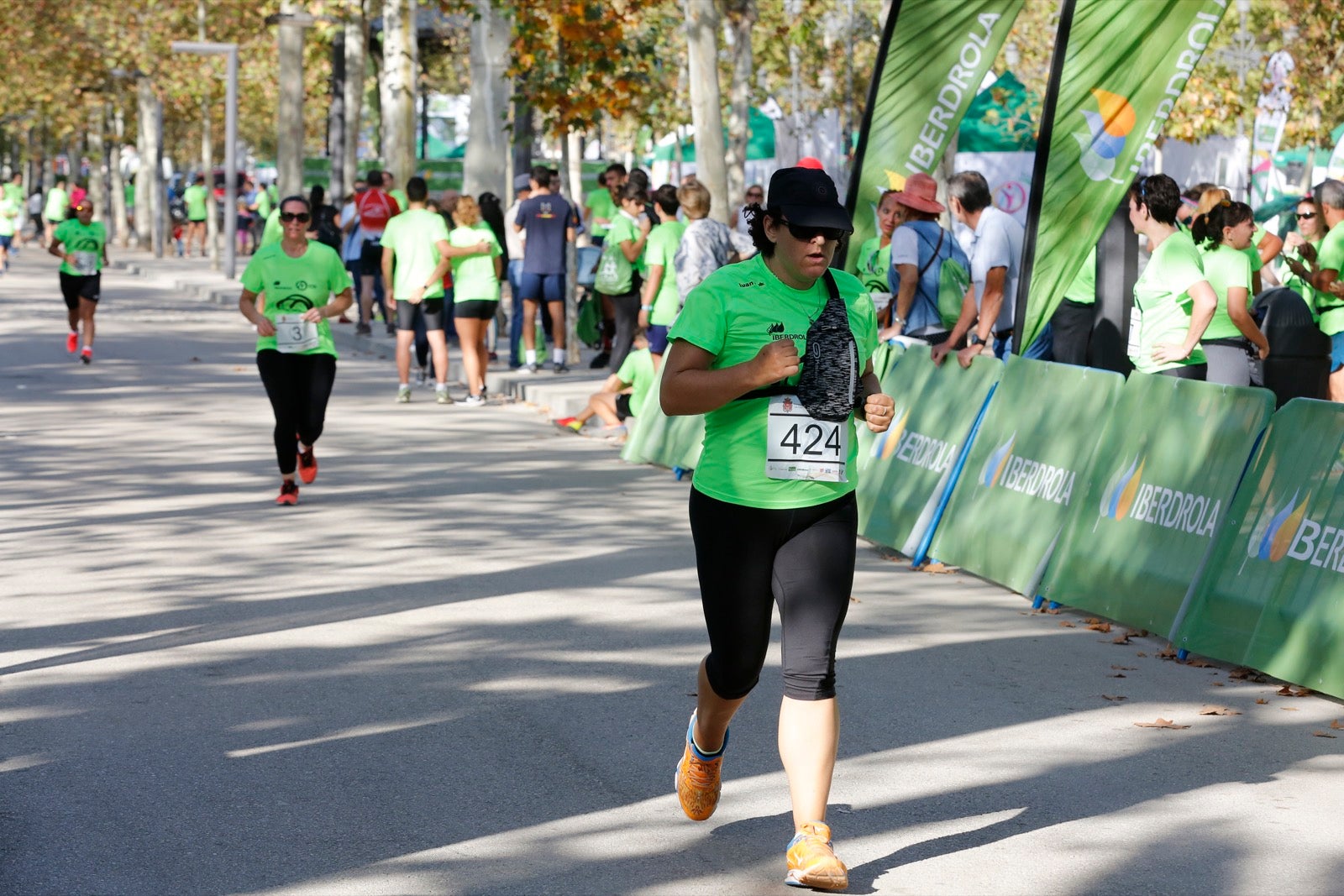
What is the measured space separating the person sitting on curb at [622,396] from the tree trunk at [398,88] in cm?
1132

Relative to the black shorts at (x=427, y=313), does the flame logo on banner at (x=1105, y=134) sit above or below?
above

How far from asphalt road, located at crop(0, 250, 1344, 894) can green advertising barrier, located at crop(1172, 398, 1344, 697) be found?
0.53 ft

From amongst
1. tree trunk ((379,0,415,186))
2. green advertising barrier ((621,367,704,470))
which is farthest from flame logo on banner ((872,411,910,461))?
tree trunk ((379,0,415,186))

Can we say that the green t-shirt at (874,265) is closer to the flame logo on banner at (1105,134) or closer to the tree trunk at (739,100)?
the flame logo on banner at (1105,134)

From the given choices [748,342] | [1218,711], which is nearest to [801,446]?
[748,342]

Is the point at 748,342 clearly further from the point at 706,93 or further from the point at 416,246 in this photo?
the point at 706,93

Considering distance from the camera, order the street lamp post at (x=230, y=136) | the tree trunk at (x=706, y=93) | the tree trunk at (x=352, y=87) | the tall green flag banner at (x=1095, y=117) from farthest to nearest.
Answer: the street lamp post at (x=230, y=136) → the tree trunk at (x=352, y=87) → the tree trunk at (x=706, y=93) → the tall green flag banner at (x=1095, y=117)

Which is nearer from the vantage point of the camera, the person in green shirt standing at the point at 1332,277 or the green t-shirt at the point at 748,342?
the green t-shirt at the point at 748,342

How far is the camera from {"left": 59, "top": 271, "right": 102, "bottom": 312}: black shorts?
20.8 meters

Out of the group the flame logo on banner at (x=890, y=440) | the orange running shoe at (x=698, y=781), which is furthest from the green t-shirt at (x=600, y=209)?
the orange running shoe at (x=698, y=781)

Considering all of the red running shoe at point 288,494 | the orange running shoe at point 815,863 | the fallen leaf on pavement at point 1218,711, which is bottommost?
the red running shoe at point 288,494

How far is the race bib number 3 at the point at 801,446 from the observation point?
198 inches

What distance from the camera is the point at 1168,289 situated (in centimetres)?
1025

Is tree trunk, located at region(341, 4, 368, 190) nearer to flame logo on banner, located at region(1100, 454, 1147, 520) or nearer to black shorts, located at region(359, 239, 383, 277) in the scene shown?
black shorts, located at region(359, 239, 383, 277)
